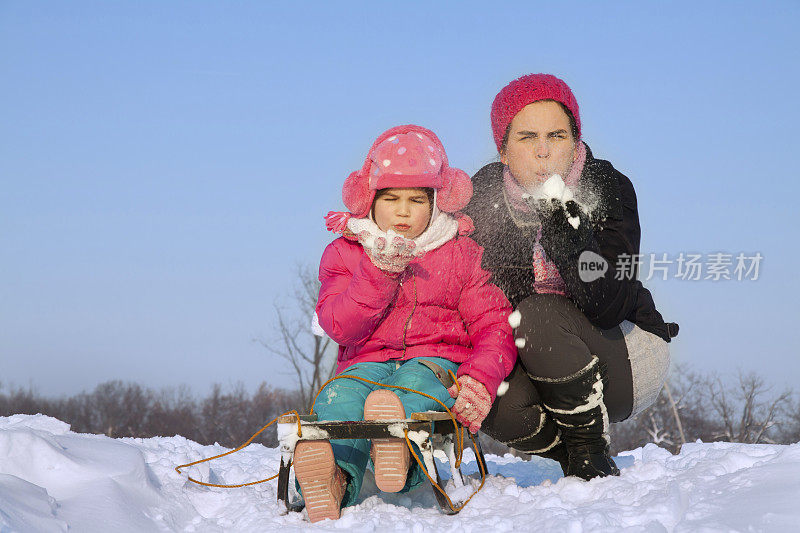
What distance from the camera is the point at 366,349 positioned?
3.27m

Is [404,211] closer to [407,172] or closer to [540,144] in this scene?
[407,172]

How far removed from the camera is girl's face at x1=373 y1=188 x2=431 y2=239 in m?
3.24

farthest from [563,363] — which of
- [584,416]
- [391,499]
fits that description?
[391,499]

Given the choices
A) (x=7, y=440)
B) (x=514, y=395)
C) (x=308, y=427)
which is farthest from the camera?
(x=514, y=395)

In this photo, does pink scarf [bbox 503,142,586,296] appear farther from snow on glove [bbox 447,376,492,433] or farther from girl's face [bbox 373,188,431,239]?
snow on glove [bbox 447,376,492,433]

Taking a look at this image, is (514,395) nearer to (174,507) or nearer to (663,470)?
(663,470)

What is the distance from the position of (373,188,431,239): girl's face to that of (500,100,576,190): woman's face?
46 centimetres

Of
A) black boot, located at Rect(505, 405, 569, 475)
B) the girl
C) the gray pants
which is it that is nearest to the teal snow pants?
the girl

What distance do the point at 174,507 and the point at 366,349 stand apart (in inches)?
42.2

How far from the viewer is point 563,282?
309cm

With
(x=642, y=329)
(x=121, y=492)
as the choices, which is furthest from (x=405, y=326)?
(x=121, y=492)

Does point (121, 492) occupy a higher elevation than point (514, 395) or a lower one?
lower

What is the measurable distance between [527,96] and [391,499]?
1920 millimetres

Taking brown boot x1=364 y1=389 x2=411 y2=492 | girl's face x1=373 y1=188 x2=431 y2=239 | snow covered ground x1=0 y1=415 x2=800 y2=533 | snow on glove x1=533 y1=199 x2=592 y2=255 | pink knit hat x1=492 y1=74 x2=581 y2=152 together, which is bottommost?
snow covered ground x1=0 y1=415 x2=800 y2=533
